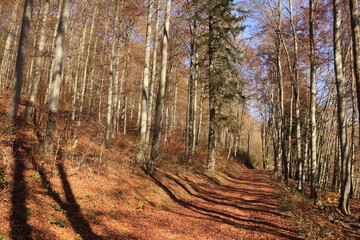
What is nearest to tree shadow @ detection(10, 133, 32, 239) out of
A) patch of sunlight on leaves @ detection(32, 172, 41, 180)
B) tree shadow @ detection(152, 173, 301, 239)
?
patch of sunlight on leaves @ detection(32, 172, 41, 180)

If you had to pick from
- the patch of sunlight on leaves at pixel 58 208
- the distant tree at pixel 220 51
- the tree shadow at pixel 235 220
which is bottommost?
the tree shadow at pixel 235 220

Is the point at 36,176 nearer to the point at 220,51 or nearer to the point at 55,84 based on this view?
the point at 55,84

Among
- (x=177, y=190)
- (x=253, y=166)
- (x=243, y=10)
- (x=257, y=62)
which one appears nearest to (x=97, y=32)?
(x=243, y=10)

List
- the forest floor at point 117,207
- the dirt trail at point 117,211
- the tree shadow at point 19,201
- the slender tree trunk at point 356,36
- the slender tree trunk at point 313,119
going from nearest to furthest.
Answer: the tree shadow at point 19,201 < the dirt trail at point 117,211 < the forest floor at point 117,207 < the slender tree trunk at point 356,36 < the slender tree trunk at point 313,119

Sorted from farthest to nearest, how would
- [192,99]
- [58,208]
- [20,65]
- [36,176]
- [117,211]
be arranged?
[192,99] → [20,65] → [117,211] → [36,176] → [58,208]

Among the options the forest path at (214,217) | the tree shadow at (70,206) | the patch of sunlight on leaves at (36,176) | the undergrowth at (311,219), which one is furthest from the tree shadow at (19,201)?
the undergrowth at (311,219)

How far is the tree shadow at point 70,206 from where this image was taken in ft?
15.7

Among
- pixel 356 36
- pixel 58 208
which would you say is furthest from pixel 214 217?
pixel 356 36

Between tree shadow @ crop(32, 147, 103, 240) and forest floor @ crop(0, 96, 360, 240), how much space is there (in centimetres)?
2

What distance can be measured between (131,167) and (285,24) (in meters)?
16.0

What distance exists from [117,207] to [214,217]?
3248 millimetres

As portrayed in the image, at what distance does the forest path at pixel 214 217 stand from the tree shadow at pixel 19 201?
2498 millimetres

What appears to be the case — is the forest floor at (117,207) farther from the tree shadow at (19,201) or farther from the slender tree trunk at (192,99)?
the slender tree trunk at (192,99)

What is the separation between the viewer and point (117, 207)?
258 inches
